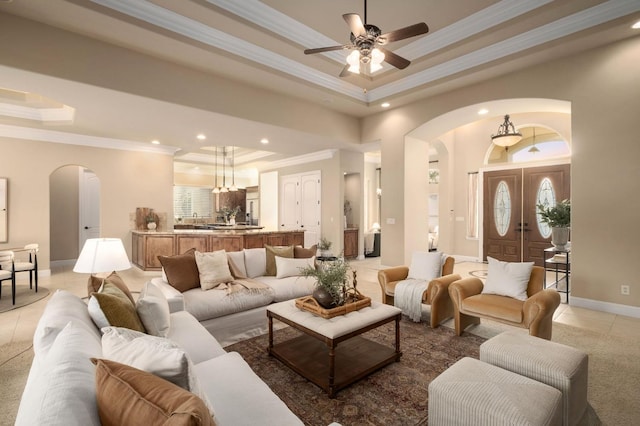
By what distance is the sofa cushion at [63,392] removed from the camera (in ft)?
2.98

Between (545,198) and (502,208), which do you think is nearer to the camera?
(545,198)

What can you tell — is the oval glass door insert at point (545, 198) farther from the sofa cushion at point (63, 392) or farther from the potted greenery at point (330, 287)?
the sofa cushion at point (63, 392)

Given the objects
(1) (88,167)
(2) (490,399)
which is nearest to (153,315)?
(2) (490,399)

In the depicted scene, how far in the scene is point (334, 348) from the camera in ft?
7.84

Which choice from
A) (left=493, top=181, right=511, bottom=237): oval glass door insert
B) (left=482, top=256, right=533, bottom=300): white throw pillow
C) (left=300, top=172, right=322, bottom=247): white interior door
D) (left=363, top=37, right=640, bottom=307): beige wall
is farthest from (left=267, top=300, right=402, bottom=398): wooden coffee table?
(left=493, top=181, right=511, bottom=237): oval glass door insert

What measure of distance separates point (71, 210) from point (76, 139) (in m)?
2.40

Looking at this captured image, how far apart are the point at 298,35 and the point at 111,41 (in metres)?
2.35

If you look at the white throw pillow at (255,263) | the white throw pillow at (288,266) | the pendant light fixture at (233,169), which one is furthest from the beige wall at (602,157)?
the pendant light fixture at (233,169)

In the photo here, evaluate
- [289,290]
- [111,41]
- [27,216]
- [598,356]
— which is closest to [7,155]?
[27,216]

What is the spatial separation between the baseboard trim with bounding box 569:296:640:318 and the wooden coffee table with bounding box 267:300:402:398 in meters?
3.26

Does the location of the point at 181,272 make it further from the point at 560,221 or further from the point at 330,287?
the point at 560,221

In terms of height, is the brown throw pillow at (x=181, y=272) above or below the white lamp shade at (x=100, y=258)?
below

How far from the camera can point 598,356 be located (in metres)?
3.00

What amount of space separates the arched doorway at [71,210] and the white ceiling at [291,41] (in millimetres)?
2159
